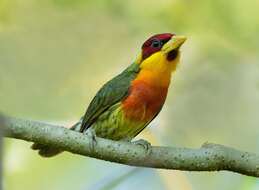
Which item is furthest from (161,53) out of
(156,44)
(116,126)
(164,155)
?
(164,155)

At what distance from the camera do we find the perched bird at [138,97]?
98.5 inches

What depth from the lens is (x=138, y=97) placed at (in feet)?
8.24

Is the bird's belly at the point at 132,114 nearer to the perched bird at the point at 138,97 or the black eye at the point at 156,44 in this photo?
the perched bird at the point at 138,97

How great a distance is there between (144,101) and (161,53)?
226mm

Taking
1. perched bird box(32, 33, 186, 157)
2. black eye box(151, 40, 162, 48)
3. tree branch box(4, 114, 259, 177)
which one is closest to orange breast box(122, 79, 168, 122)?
perched bird box(32, 33, 186, 157)

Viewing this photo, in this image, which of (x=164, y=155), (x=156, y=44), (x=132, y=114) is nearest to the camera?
(x=164, y=155)

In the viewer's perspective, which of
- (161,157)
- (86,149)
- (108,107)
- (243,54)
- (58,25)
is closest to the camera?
(86,149)

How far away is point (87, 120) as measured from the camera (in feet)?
8.34

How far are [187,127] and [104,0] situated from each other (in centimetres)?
77

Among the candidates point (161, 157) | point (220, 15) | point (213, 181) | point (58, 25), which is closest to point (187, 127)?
point (213, 181)

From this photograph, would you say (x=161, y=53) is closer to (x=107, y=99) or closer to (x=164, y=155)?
(x=107, y=99)

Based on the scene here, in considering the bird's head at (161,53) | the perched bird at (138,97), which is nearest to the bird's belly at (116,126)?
the perched bird at (138,97)

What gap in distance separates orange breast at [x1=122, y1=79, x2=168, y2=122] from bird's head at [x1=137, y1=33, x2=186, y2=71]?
9 cm

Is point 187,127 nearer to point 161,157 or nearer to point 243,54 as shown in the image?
point 243,54
